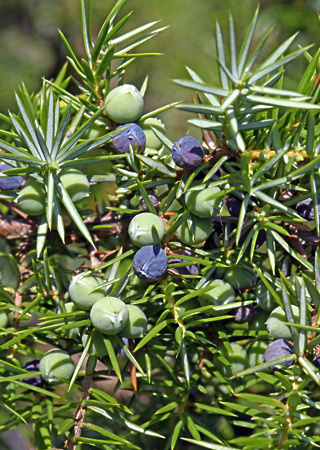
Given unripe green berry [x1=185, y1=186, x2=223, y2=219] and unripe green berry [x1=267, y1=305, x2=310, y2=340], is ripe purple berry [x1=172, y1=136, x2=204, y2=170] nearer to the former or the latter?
unripe green berry [x1=185, y1=186, x2=223, y2=219]

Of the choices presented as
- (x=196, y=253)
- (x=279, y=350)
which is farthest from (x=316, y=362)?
(x=196, y=253)

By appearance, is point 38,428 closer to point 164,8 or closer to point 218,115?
point 218,115

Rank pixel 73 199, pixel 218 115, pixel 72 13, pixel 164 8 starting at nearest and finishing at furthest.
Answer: pixel 218 115
pixel 73 199
pixel 164 8
pixel 72 13

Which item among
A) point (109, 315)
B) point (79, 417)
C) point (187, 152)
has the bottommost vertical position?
point (79, 417)

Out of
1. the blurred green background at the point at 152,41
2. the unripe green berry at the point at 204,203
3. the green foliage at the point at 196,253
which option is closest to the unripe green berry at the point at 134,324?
the green foliage at the point at 196,253

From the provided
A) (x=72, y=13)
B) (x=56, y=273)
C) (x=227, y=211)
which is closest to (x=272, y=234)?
(x=227, y=211)

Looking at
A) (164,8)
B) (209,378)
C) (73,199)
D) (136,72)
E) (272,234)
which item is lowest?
(209,378)

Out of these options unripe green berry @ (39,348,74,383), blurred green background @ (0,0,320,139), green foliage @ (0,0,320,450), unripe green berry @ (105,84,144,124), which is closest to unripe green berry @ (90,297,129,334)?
green foliage @ (0,0,320,450)

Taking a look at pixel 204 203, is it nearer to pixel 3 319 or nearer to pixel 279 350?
pixel 279 350
